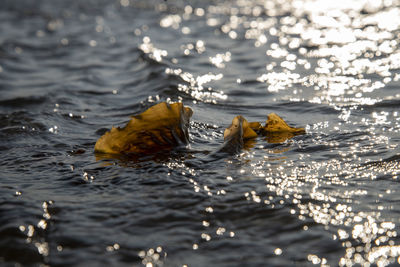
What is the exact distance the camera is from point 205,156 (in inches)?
144

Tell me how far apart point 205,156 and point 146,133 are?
0.46 m

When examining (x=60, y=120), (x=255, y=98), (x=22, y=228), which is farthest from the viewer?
(x=255, y=98)

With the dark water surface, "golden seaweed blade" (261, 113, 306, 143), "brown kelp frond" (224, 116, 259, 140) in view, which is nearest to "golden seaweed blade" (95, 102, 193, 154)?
the dark water surface

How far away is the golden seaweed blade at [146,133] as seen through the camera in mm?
3695

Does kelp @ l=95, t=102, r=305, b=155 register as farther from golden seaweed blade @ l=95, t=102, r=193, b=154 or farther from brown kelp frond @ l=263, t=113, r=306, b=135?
brown kelp frond @ l=263, t=113, r=306, b=135

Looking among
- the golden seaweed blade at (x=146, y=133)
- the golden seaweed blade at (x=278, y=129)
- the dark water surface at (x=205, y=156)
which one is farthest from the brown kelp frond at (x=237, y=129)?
the golden seaweed blade at (x=146, y=133)

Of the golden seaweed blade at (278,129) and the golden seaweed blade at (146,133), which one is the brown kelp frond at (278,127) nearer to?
the golden seaweed blade at (278,129)

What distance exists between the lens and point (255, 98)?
5391mm

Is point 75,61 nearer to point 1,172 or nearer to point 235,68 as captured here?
point 235,68

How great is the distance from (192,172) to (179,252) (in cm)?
94

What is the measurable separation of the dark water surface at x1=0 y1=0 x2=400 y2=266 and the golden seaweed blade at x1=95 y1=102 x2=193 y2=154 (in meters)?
0.16

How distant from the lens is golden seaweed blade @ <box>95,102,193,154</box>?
3.70 metres

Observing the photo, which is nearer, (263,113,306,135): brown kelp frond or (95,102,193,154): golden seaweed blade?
(95,102,193,154): golden seaweed blade

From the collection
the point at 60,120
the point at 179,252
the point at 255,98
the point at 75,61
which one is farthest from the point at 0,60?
the point at 179,252
